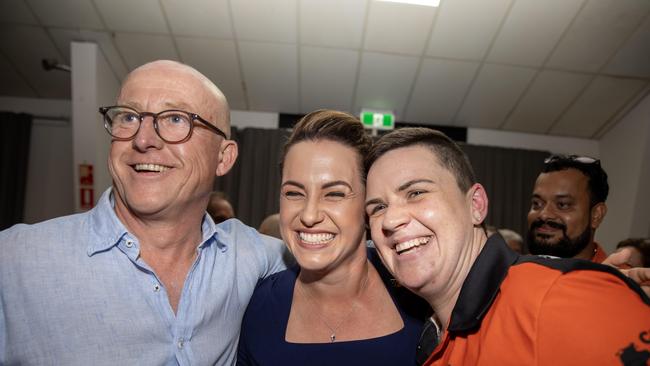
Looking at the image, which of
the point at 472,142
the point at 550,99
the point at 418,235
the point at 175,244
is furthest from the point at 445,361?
the point at 472,142

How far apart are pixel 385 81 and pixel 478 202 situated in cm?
382

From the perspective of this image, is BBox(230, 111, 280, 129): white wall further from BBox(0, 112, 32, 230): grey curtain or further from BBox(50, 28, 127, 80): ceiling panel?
BBox(0, 112, 32, 230): grey curtain

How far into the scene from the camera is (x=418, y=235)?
134 cm

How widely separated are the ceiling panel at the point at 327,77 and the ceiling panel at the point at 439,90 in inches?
32.4

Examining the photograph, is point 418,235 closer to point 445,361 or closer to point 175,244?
point 445,361

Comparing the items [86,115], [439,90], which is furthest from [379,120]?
[86,115]

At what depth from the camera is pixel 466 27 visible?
423 cm

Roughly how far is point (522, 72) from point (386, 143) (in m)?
4.06

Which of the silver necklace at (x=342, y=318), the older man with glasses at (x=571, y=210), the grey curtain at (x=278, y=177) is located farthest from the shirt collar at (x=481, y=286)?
the grey curtain at (x=278, y=177)

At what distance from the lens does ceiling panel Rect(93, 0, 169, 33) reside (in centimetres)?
412

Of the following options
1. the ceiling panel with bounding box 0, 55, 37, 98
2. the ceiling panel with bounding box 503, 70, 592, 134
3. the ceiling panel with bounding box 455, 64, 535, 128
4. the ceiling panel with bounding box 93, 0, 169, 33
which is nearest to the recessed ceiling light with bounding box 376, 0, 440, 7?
the ceiling panel with bounding box 455, 64, 535, 128

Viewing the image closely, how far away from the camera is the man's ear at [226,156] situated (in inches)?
68.0

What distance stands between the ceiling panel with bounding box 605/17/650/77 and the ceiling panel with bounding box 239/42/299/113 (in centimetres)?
352

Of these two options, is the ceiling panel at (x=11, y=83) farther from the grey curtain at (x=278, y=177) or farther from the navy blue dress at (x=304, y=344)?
the navy blue dress at (x=304, y=344)
